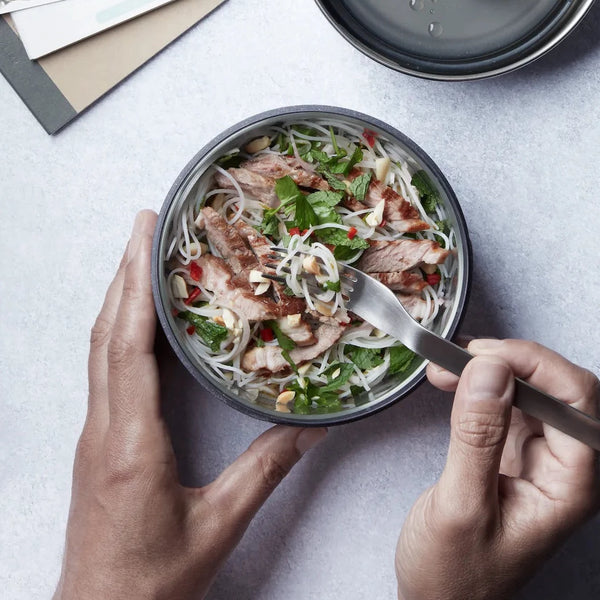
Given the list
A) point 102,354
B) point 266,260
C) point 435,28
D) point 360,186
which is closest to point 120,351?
point 102,354

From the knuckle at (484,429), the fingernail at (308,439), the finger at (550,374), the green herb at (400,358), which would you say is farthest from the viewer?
the fingernail at (308,439)

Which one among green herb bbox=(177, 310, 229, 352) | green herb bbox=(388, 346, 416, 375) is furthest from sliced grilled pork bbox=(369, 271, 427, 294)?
green herb bbox=(177, 310, 229, 352)

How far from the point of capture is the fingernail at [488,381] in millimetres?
1256

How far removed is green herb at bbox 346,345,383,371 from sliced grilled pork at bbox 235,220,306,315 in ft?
0.49

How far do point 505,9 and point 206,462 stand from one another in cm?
124

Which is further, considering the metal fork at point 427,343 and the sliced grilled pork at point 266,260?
the sliced grilled pork at point 266,260

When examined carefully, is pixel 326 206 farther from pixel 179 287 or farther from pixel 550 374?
pixel 550 374

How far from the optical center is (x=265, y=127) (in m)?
1.50

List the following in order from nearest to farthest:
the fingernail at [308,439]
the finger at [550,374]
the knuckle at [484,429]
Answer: the knuckle at [484,429] → the finger at [550,374] → the fingernail at [308,439]

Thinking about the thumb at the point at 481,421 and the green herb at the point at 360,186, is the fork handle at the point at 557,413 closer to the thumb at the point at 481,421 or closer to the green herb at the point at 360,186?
the thumb at the point at 481,421

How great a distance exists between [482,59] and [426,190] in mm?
364

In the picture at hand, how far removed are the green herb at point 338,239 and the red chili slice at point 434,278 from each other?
0.16m

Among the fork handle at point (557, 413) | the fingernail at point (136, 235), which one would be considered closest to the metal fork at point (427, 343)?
the fork handle at point (557, 413)

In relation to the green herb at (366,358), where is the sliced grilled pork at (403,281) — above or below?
above
